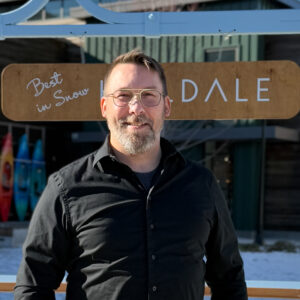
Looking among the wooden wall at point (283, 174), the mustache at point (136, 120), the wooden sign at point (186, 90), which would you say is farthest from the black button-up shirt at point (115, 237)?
the wooden wall at point (283, 174)

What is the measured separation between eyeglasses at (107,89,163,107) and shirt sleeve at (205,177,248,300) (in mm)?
391

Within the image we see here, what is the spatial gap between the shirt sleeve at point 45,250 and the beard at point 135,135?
30cm

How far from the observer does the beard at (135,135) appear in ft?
5.80

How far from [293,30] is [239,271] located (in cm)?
153

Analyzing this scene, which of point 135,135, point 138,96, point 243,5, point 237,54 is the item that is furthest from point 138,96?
point 243,5

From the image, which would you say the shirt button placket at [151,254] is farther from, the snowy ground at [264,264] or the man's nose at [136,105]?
the snowy ground at [264,264]

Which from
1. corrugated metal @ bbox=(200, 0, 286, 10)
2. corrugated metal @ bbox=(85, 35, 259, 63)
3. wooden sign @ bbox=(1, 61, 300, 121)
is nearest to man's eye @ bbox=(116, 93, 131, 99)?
wooden sign @ bbox=(1, 61, 300, 121)

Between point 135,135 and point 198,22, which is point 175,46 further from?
point 135,135

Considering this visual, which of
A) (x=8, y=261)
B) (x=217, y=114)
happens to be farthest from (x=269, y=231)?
(x=217, y=114)

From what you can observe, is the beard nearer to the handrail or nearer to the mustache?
the mustache

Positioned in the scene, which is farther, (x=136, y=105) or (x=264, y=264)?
(x=264, y=264)

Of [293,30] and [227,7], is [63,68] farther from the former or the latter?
[227,7]

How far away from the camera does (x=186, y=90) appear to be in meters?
2.82

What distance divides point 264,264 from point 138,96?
7286mm
